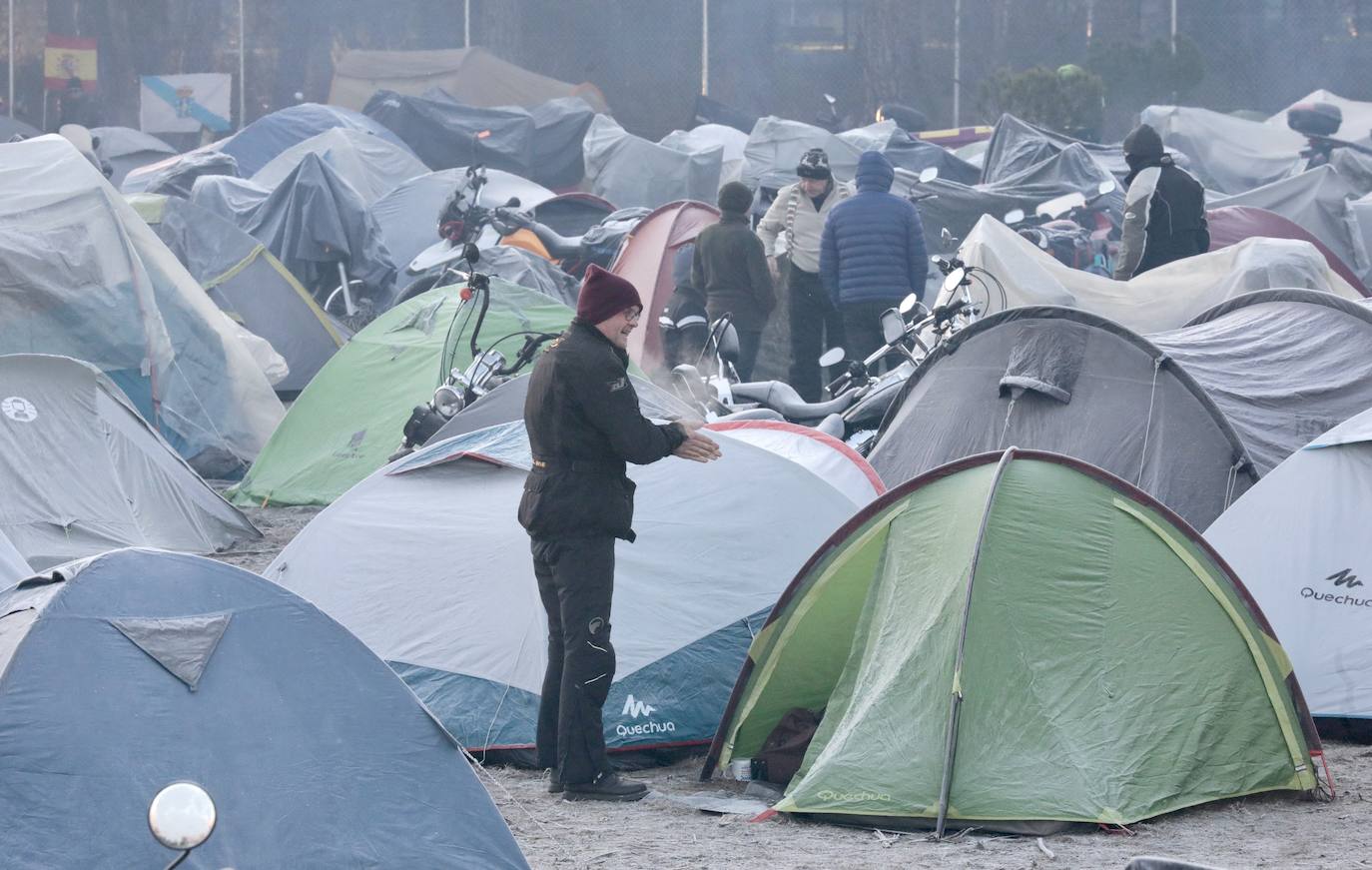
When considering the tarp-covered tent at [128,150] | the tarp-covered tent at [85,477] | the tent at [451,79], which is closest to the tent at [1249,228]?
the tarp-covered tent at [85,477]

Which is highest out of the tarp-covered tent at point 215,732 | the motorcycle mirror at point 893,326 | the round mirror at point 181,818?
the round mirror at point 181,818

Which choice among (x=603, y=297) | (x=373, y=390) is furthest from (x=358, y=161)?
(x=603, y=297)

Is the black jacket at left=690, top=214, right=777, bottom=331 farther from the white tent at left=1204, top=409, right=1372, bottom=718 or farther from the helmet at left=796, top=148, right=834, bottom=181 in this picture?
the white tent at left=1204, top=409, right=1372, bottom=718

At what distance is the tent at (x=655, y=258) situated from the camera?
13.0m

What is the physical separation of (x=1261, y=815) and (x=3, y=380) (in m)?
6.62

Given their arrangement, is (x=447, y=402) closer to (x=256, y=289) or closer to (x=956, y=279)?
(x=956, y=279)

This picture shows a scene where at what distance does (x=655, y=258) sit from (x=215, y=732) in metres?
9.42

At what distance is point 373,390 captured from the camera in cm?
1126

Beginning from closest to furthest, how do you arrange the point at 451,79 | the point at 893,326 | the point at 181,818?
the point at 181,818 → the point at 893,326 → the point at 451,79

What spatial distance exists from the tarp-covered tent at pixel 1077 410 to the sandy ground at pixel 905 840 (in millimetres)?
1888

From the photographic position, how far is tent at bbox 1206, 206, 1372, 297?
14.4 metres

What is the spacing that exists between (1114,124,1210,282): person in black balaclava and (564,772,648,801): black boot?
672cm

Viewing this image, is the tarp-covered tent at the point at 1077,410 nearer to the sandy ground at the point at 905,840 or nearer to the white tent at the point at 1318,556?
the white tent at the point at 1318,556

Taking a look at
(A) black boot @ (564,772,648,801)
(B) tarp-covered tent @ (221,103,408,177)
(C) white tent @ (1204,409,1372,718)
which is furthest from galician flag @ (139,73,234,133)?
(A) black boot @ (564,772,648,801)
